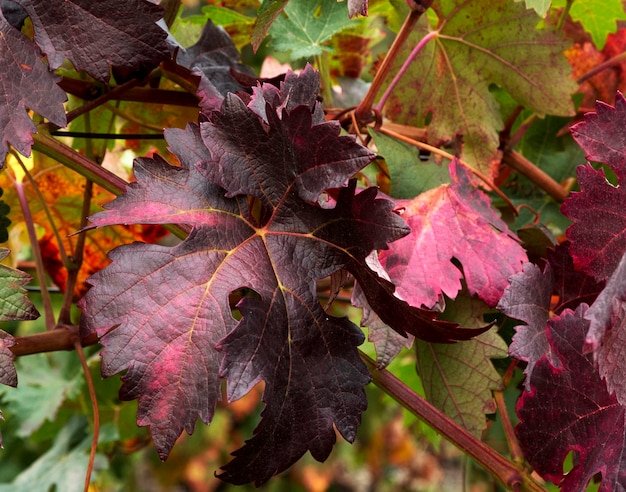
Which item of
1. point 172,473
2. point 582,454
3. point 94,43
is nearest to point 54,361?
point 94,43

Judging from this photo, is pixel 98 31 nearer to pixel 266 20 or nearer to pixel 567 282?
pixel 266 20

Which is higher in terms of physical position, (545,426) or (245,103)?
(245,103)

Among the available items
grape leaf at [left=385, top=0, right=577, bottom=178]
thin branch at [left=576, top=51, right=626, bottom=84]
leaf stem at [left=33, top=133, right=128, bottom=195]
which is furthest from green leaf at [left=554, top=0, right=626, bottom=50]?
leaf stem at [left=33, top=133, right=128, bottom=195]

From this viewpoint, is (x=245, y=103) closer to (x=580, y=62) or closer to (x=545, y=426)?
(x=545, y=426)

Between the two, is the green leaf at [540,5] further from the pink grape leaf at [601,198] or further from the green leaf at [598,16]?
the green leaf at [598,16]

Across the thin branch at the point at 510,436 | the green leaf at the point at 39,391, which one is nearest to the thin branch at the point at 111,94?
the thin branch at the point at 510,436

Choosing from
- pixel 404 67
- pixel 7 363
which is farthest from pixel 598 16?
pixel 7 363
